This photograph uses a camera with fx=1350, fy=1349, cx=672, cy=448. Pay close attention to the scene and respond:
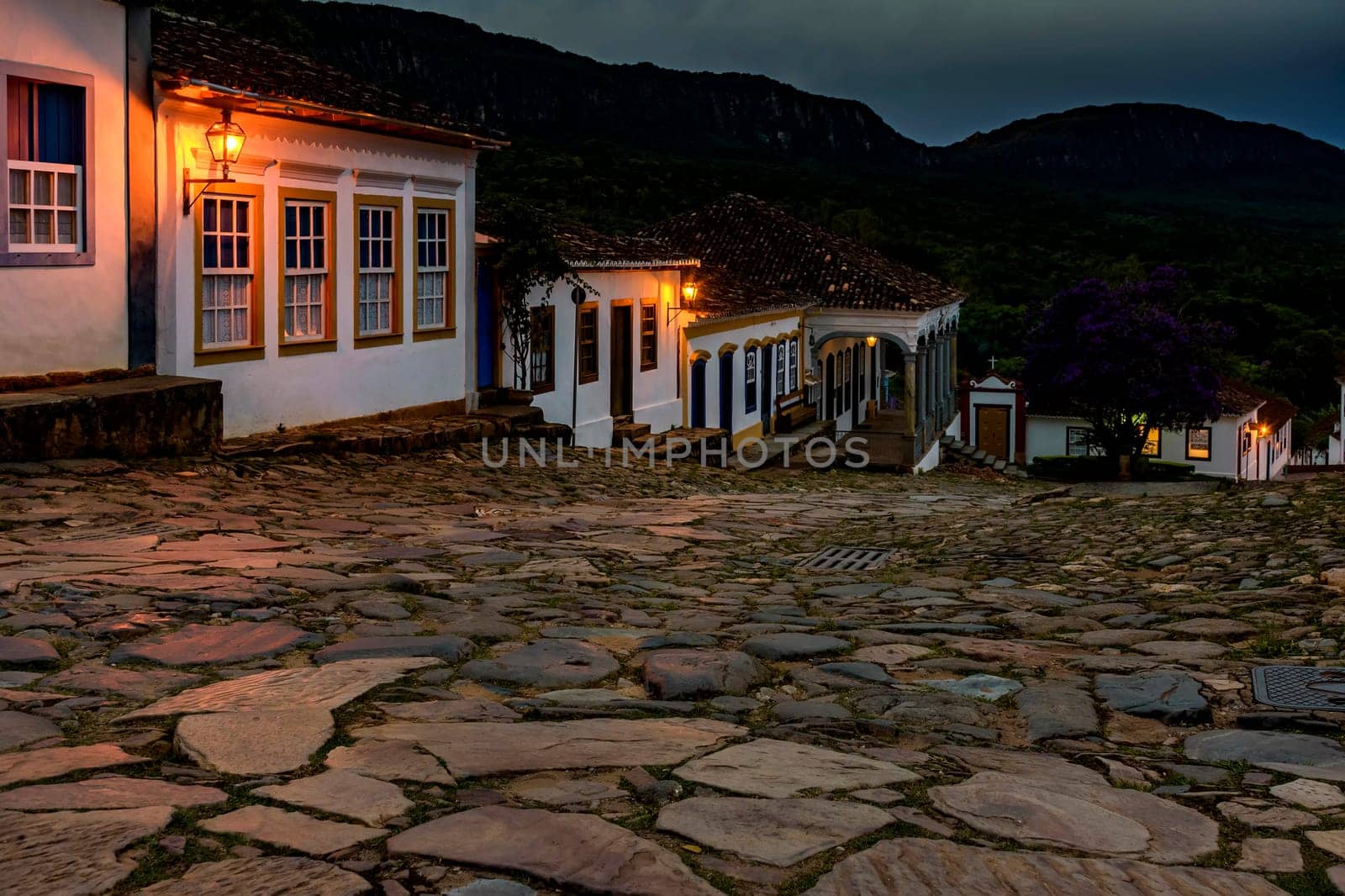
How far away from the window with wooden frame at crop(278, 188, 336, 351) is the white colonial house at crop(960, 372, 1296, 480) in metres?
34.5

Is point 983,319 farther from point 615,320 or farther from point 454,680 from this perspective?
point 454,680

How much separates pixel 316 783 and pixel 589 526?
6.75m

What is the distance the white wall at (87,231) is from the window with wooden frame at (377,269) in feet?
10.8

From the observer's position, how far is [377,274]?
1490 cm

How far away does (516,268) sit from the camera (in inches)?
685

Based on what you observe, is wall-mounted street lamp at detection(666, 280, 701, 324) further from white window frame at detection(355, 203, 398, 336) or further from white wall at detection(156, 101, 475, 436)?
white window frame at detection(355, 203, 398, 336)

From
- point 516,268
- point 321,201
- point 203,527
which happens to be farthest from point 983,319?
point 203,527

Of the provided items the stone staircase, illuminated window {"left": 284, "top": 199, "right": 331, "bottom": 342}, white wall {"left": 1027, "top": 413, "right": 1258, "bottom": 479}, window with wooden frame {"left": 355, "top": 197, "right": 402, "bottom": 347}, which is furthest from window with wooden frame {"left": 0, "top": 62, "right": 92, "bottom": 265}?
white wall {"left": 1027, "top": 413, "right": 1258, "bottom": 479}

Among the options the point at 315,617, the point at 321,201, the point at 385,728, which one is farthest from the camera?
the point at 321,201

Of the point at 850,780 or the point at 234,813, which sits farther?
the point at 850,780

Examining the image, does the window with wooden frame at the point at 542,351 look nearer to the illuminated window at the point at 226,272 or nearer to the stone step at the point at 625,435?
the stone step at the point at 625,435

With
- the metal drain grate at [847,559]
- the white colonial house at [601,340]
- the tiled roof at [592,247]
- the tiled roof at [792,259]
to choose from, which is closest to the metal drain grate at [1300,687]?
the metal drain grate at [847,559]

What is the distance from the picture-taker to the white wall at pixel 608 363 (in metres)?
19.0

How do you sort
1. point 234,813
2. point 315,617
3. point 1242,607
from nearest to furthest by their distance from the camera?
1. point 234,813
2. point 315,617
3. point 1242,607
